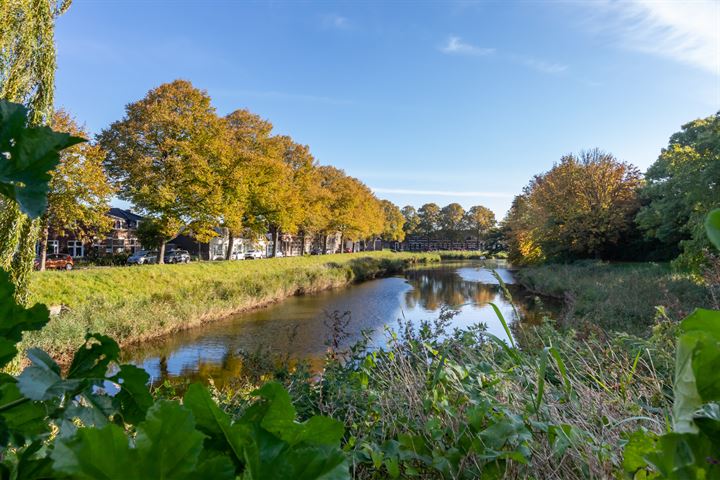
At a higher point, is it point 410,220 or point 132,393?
point 410,220

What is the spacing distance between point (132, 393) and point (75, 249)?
45.1 m

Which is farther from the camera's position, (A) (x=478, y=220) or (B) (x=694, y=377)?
(A) (x=478, y=220)

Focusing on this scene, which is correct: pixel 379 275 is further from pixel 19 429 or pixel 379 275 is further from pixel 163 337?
pixel 19 429

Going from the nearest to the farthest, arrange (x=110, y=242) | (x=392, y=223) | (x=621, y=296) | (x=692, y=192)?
(x=621, y=296) < (x=692, y=192) < (x=110, y=242) < (x=392, y=223)

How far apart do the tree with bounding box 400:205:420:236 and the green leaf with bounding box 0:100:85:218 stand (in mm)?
102998

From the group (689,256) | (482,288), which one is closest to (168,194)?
(482,288)

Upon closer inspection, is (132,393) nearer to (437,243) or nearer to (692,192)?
(692,192)

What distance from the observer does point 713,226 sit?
50 cm

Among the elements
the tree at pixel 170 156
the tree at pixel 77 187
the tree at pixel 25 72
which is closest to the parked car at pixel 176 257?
the tree at pixel 170 156

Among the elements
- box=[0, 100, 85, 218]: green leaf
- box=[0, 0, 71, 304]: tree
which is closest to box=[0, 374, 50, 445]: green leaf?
box=[0, 100, 85, 218]: green leaf

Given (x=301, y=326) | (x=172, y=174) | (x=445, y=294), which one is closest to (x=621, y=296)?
(x=301, y=326)

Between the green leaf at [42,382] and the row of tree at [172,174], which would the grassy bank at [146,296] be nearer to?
the row of tree at [172,174]

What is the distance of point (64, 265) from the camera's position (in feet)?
93.4

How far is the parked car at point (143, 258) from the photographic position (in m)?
34.4
